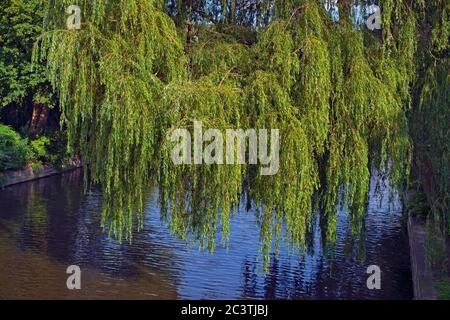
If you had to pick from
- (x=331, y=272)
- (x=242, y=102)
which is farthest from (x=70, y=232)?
(x=242, y=102)

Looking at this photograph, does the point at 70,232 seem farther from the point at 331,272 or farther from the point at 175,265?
the point at 331,272

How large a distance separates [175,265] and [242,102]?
300 inches

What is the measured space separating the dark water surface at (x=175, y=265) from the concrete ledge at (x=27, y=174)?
29.7 ft

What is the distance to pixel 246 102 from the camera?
1280cm

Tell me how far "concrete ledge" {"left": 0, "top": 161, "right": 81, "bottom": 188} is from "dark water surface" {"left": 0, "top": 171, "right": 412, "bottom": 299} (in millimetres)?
9064

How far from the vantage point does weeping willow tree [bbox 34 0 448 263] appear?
1253 centimetres

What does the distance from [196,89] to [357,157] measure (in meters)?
3.12

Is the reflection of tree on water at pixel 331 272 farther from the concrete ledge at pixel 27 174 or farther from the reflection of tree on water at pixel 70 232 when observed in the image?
the concrete ledge at pixel 27 174

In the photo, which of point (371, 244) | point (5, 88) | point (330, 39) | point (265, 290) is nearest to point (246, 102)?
point (330, 39)

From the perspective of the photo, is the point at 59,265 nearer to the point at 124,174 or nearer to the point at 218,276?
the point at 218,276

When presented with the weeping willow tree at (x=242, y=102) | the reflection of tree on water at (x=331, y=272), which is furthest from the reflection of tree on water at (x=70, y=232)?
the weeping willow tree at (x=242, y=102)

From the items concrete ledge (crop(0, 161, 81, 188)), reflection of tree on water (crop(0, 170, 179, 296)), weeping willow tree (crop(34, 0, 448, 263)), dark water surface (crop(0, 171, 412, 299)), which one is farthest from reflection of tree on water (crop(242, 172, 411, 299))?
concrete ledge (crop(0, 161, 81, 188))

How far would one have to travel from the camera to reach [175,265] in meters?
19.3

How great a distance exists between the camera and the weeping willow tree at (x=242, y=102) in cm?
1253
